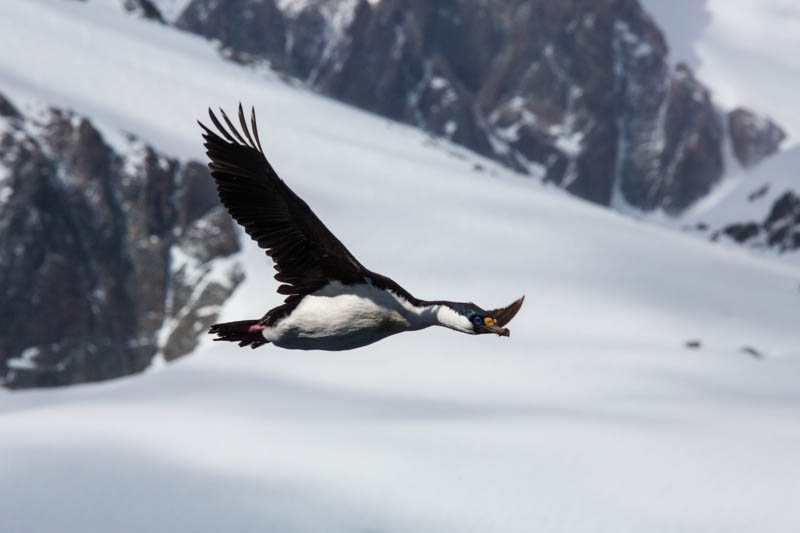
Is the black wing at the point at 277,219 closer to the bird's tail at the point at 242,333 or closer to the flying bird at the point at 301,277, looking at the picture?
the flying bird at the point at 301,277

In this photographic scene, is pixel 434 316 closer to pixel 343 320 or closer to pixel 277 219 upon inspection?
pixel 343 320

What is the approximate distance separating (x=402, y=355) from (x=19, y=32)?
6405 centimetres

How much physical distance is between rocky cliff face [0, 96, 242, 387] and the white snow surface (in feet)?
11.5

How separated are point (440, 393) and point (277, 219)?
4104 centimetres

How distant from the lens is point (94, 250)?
276ft

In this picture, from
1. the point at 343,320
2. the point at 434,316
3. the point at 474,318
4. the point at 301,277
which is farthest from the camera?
the point at 301,277

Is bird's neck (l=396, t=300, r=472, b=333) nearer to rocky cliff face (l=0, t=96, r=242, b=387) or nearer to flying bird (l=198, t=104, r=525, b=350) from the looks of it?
flying bird (l=198, t=104, r=525, b=350)

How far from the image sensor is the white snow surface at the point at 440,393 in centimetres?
3375

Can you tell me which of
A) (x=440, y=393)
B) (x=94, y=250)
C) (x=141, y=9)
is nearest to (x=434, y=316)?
(x=440, y=393)

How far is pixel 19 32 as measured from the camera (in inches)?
3942

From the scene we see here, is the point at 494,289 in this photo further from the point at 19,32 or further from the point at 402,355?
the point at 19,32

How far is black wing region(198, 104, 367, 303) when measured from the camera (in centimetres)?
948

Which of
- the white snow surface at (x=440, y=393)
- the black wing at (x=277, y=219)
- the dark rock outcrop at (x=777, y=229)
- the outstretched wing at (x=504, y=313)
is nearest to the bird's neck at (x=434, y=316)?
the outstretched wing at (x=504, y=313)

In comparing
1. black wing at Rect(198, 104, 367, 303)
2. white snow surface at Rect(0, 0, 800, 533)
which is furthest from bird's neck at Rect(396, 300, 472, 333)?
white snow surface at Rect(0, 0, 800, 533)
